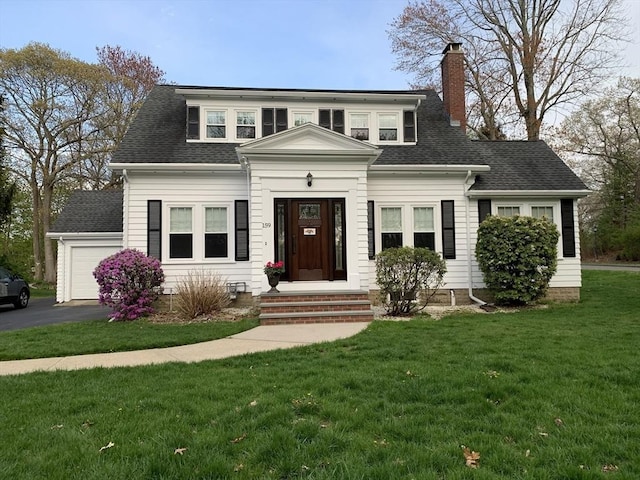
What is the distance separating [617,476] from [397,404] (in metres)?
1.62

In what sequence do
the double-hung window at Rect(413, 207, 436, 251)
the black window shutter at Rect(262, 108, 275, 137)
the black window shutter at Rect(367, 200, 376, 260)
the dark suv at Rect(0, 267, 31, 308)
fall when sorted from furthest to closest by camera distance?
1. the dark suv at Rect(0, 267, 31, 308)
2. the black window shutter at Rect(262, 108, 275, 137)
3. the double-hung window at Rect(413, 207, 436, 251)
4. the black window shutter at Rect(367, 200, 376, 260)

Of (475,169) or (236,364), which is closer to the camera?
(236,364)

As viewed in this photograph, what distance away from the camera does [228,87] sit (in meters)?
11.8

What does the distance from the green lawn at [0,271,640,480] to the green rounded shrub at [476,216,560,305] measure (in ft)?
14.2

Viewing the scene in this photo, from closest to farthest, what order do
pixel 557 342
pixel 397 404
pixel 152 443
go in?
pixel 152 443
pixel 397 404
pixel 557 342

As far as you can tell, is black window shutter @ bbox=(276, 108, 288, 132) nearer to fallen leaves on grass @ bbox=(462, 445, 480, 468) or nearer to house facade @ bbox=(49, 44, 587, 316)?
house facade @ bbox=(49, 44, 587, 316)

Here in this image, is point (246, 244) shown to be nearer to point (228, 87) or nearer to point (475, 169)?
point (228, 87)

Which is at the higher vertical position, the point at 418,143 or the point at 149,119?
the point at 149,119

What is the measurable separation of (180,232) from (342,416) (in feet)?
27.6

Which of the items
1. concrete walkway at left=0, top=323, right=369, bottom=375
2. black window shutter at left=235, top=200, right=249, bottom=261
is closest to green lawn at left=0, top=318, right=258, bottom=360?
concrete walkway at left=0, top=323, right=369, bottom=375

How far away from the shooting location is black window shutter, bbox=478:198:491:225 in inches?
454

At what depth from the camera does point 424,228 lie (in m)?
11.5

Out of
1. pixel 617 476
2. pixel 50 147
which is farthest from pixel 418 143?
pixel 50 147

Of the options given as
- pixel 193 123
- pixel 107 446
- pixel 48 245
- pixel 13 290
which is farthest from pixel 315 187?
pixel 48 245
